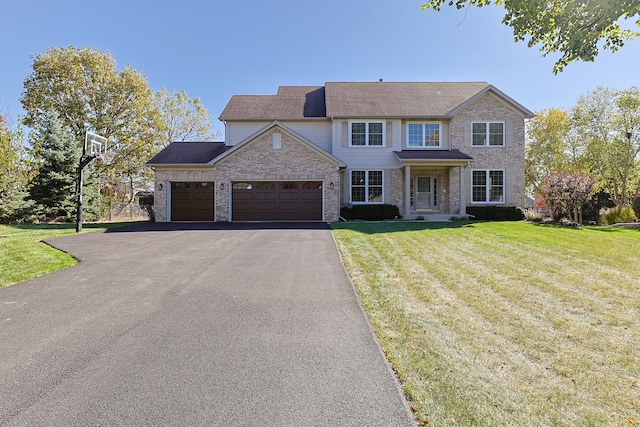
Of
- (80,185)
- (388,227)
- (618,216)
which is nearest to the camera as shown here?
(80,185)

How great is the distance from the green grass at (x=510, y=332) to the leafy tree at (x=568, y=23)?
4245 mm

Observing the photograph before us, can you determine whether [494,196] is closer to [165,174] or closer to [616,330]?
[616,330]

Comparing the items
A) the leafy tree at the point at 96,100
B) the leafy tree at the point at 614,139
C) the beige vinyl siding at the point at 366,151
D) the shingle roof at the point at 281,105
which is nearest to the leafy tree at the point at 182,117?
the leafy tree at the point at 96,100

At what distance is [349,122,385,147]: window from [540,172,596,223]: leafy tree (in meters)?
9.48

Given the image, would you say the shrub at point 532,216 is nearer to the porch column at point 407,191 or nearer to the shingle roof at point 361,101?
the shingle roof at point 361,101

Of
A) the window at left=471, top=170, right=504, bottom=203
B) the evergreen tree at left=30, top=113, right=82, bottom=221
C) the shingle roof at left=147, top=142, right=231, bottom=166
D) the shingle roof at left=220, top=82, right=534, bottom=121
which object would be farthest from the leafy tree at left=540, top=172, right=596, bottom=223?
the evergreen tree at left=30, top=113, right=82, bottom=221

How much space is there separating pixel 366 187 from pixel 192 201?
10.1 meters

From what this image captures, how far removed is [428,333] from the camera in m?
3.69

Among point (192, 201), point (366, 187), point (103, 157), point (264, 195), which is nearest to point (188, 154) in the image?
point (192, 201)

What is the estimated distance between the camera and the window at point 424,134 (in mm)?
20078

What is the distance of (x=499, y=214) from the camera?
18.7m

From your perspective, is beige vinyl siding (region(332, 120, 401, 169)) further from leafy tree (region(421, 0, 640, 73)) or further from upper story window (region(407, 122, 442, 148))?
leafy tree (region(421, 0, 640, 73))

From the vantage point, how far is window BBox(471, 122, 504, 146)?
19938 millimetres

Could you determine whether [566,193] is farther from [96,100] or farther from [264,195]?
[96,100]
